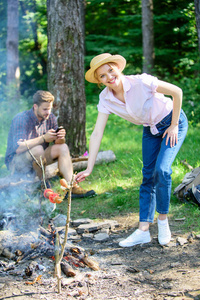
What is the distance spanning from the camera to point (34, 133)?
476 cm

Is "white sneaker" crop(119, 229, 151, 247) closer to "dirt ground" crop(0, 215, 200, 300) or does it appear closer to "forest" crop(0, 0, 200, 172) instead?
"dirt ground" crop(0, 215, 200, 300)

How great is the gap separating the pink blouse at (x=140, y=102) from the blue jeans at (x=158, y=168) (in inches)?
4.0

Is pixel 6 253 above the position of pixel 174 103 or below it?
below

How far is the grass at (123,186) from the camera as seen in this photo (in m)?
4.01

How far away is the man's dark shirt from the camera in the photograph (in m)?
4.58

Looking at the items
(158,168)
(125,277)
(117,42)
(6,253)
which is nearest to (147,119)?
(158,168)

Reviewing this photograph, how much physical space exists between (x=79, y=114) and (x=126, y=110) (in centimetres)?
267

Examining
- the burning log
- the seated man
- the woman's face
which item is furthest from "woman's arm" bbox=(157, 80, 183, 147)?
the seated man

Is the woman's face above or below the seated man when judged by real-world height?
above

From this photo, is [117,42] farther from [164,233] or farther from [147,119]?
[164,233]

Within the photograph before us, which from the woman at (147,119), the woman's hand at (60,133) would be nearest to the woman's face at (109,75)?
the woman at (147,119)

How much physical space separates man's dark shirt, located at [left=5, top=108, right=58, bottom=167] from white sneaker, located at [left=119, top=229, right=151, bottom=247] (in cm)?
215

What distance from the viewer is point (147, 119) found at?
3.00 meters

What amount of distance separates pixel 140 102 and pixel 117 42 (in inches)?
491
